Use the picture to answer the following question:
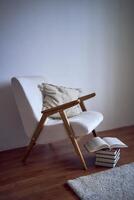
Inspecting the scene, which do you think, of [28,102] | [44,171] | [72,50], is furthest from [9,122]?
[72,50]

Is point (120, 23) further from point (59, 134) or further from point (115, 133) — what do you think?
point (59, 134)

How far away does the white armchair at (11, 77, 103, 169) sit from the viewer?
7.37 feet

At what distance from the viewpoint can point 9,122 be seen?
2.86 meters

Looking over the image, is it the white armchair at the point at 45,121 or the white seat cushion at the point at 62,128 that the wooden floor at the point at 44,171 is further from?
the white seat cushion at the point at 62,128

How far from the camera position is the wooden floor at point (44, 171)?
1.93 m

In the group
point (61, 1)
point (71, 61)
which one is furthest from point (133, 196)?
point (61, 1)

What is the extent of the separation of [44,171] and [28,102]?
2.08 feet

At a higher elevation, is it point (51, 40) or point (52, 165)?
point (51, 40)

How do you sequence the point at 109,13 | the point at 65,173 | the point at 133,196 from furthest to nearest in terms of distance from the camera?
1. the point at 109,13
2. the point at 65,173
3. the point at 133,196

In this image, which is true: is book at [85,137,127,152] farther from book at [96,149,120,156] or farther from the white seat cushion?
the white seat cushion

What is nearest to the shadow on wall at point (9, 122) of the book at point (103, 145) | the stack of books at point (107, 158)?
the book at point (103, 145)

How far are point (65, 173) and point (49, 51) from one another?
1396mm

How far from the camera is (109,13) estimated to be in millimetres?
3162

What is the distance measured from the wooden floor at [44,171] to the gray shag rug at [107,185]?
0.08 meters
